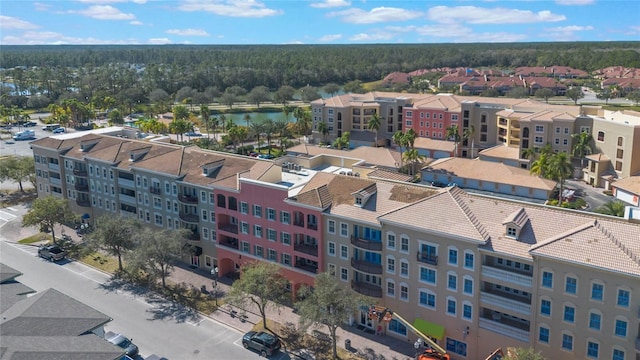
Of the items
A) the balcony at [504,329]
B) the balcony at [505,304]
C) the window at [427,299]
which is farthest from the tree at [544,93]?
the balcony at [504,329]

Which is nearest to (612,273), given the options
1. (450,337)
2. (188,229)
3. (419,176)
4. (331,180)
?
(450,337)

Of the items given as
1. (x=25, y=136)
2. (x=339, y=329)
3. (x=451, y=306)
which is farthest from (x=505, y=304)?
(x=25, y=136)

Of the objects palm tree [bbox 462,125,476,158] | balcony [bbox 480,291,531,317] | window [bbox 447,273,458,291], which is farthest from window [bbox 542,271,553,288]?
palm tree [bbox 462,125,476,158]

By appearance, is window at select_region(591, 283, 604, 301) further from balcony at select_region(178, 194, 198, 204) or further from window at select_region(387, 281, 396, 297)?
balcony at select_region(178, 194, 198, 204)

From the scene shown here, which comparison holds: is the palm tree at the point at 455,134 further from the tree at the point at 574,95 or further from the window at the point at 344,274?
the tree at the point at 574,95

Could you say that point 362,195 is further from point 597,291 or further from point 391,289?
point 597,291
